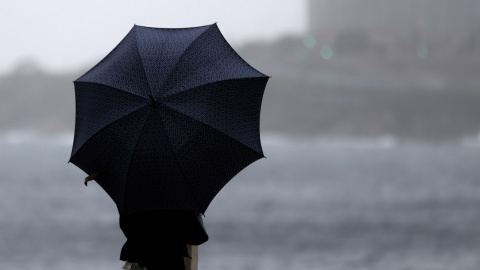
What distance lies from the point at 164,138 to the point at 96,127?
306 millimetres

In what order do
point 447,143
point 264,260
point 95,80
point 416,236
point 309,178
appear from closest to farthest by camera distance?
point 95,80
point 264,260
point 416,236
point 309,178
point 447,143

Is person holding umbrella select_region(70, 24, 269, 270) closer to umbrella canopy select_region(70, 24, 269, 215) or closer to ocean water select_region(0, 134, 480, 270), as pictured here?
umbrella canopy select_region(70, 24, 269, 215)

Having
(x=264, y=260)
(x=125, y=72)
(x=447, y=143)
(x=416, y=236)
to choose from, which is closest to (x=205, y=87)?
(x=125, y=72)

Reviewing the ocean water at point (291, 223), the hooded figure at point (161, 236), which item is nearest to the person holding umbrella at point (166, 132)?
the hooded figure at point (161, 236)

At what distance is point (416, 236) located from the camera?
4569cm

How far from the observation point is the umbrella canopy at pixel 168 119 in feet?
8.33

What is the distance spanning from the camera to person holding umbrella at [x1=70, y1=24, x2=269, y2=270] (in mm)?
2541

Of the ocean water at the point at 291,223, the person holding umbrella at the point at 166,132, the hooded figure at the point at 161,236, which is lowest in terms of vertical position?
the hooded figure at the point at 161,236

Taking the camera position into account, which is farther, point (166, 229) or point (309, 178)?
point (309, 178)

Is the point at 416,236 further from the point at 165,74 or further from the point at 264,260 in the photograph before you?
the point at 165,74

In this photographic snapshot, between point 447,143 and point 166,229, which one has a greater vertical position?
point 447,143

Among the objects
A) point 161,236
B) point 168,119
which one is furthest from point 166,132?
point 161,236

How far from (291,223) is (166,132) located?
51.4m

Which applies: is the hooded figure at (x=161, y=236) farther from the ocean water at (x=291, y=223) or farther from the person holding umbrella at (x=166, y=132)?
the ocean water at (x=291, y=223)
